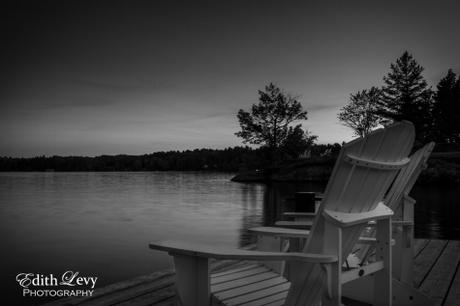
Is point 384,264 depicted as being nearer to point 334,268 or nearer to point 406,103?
point 334,268

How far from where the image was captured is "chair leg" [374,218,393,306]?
234 centimetres

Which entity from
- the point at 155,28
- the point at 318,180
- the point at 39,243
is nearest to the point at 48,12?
the point at 155,28

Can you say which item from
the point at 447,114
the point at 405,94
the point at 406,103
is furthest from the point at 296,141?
the point at 447,114

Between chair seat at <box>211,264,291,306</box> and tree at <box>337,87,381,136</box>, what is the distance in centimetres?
5618

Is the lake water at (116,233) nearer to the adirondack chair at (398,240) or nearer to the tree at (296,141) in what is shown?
the adirondack chair at (398,240)

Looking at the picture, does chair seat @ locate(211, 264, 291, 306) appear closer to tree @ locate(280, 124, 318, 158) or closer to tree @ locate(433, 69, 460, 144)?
tree @ locate(280, 124, 318, 158)

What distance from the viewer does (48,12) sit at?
57.8 ft

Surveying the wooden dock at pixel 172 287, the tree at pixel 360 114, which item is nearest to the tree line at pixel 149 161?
the tree at pixel 360 114

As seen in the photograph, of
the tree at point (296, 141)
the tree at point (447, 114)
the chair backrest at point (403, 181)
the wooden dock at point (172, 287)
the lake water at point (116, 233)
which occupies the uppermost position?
the tree at point (447, 114)

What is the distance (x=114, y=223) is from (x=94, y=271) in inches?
305

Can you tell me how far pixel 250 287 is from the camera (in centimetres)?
268

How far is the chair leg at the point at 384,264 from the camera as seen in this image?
234 cm

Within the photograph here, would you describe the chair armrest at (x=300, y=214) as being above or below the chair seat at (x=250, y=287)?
above

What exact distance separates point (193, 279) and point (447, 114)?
196 ft
